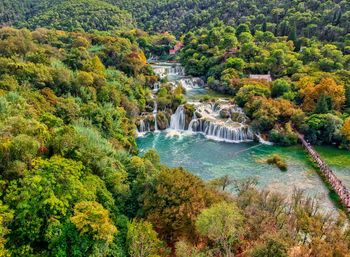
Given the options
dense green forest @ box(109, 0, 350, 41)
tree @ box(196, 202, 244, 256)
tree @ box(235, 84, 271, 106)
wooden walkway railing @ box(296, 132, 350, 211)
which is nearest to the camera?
tree @ box(196, 202, 244, 256)

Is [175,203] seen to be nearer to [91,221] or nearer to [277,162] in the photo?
[91,221]

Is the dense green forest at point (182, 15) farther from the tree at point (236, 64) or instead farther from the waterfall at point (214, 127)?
the waterfall at point (214, 127)

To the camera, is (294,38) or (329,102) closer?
(329,102)

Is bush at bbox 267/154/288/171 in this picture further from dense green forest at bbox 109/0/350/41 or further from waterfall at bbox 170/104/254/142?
dense green forest at bbox 109/0/350/41

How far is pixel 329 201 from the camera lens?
22.4 metres

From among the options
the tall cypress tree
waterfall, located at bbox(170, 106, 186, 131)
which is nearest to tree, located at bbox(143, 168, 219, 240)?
waterfall, located at bbox(170, 106, 186, 131)

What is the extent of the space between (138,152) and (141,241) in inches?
661

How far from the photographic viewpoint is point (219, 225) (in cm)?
1295

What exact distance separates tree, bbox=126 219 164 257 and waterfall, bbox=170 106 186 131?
25678 millimetres

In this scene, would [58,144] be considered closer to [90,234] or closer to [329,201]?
[90,234]

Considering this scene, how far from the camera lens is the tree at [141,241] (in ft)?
39.8

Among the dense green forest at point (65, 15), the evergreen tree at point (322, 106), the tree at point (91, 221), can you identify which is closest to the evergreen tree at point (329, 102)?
the evergreen tree at point (322, 106)

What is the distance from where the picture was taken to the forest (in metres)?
11.1

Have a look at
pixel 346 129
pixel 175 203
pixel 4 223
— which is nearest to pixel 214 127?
pixel 346 129
